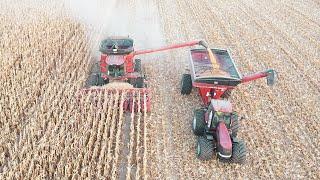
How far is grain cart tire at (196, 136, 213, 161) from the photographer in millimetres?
10391

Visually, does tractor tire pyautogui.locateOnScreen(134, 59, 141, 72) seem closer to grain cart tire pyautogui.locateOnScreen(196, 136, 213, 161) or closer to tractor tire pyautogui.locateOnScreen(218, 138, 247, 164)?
grain cart tire pyautogui.locateOnScreen(196, 136, 213, 161)

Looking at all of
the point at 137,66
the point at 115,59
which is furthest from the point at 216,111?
the point at 137,66

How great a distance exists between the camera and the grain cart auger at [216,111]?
34.1 ft

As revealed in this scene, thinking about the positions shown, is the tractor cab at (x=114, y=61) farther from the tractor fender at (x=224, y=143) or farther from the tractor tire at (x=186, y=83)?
the tractor fender at (x=224, y=143)

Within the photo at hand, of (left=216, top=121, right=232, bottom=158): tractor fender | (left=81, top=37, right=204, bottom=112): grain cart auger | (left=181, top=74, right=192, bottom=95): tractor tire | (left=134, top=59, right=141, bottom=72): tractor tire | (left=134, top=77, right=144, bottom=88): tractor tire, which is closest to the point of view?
(left=216, top=121, right=232, bottom=158): tractor fender

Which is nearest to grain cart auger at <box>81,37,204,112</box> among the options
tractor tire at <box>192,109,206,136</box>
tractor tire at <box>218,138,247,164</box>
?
tractor tire at <box>192,109,206,136</box>

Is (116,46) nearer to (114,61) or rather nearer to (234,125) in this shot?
(114,61)

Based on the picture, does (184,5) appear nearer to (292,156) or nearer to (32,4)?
(32,4)

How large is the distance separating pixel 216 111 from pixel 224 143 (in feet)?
2.60

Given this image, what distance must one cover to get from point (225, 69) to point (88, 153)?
17.7 feet

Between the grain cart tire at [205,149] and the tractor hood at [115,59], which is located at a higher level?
the tractor hood at [115,59]

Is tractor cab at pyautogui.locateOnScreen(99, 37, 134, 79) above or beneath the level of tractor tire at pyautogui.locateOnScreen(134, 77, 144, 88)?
above

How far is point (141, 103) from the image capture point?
12734 millimetres

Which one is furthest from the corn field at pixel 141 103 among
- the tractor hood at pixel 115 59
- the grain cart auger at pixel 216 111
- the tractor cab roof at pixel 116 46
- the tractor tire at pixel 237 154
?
the tractor cab roof at pixel 116 46
